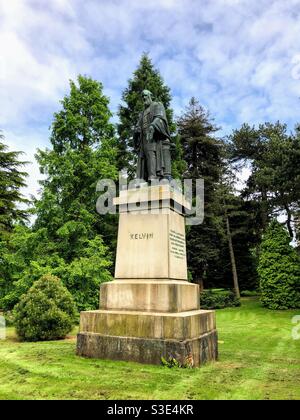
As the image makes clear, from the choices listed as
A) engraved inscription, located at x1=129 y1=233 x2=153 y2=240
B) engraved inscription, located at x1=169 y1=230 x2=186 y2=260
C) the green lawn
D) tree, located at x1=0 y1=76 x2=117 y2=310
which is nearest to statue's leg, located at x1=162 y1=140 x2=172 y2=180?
engraved inscription, located at x1=169 y1=230 x2=186 y2=260

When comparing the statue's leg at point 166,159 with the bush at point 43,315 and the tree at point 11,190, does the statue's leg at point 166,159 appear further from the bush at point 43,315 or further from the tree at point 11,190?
the tree at point 11,190

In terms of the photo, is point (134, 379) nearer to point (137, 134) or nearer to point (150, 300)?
point (150, 300)

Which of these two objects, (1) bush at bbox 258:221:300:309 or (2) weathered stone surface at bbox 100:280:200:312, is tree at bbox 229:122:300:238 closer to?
(1) bush at bbox 258:221:300:309

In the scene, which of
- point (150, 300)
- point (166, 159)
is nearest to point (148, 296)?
point (150, 300)

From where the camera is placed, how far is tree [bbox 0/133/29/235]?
78.8 ft

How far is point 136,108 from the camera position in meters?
21.8

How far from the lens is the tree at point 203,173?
24.0 meters

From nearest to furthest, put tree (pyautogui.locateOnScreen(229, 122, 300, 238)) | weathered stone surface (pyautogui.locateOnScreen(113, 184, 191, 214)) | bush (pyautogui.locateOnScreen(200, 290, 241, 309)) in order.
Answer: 1. weathered stone surface (pyautogui.locateOnScreen(113, 184, 191, 214))
2. tree (pyautogui.locateOnScreen(229, 122, 300, 238))
3. bush (pyautogui.locateOnScreen(200, 290, 241, 309))

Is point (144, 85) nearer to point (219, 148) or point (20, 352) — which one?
point (219, 148)

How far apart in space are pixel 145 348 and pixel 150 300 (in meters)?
0.83

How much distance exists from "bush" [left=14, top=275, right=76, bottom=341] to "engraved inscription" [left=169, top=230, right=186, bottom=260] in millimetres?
3853

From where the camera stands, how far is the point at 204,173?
2622 cm

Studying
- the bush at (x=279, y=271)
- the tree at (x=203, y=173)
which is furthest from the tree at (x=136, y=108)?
the bush at (x=279, y=271)

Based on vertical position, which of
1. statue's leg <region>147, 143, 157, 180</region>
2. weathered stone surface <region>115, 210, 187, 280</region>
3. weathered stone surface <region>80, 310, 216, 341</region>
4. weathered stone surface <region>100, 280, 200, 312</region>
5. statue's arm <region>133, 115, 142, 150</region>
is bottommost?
weathered stone surface <region>80, 310, 216, 341</region>
